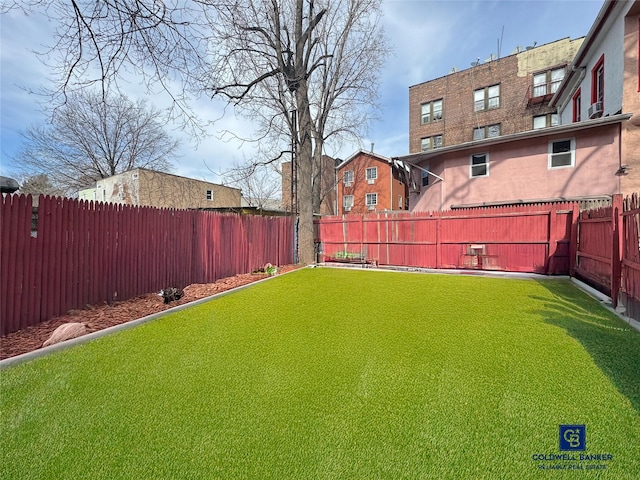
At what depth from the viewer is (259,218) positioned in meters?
10.4

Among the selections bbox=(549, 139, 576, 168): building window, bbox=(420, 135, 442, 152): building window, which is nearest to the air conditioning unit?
bbox=(549, 139, 576, 168): building window

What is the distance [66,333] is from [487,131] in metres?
25.6

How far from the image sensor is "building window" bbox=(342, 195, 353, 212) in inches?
1171

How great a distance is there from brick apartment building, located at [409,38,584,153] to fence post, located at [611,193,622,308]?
1919 cm

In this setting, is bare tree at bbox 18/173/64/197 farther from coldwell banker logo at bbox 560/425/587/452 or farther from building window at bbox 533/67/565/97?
building window at bbox 533/67/565/97

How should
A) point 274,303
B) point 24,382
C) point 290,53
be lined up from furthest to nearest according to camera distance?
point 290,53
point 274,303
point 24,382

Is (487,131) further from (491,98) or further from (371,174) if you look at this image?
(371,174)

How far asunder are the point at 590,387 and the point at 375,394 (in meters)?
1.89

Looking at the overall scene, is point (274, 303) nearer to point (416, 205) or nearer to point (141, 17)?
point (141, 17)

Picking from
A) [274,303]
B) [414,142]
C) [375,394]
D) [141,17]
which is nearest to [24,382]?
[375,394]

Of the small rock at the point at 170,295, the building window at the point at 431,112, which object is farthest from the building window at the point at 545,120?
the small rock at the point at 170,295

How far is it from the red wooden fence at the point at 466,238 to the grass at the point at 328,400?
487 cm

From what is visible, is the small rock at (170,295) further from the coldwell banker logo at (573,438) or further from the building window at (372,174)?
the building window at (372,174)

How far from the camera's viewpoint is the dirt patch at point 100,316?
364 cm
